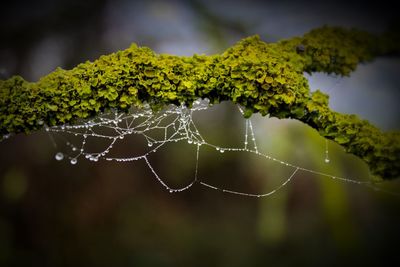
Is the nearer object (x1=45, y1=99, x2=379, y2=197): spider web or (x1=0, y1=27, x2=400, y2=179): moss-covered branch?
(x1=0, y1=27, x2=400, y2=179): moss-covered branch

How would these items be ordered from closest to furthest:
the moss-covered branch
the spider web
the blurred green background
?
1. the moss-covered branch
2. the spider web
3. the blurred green background

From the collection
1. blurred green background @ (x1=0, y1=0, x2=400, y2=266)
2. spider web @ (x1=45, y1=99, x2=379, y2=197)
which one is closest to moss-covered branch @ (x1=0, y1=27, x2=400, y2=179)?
spider web @ (x1=45, y1=99, x2=379, y2=197)

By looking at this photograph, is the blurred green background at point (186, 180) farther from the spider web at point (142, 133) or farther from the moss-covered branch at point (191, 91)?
the moss-covered branch at point (191, 91)

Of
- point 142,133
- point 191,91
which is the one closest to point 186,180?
point 142,133

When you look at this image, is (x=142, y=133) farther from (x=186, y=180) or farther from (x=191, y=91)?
(x=186, y=180)

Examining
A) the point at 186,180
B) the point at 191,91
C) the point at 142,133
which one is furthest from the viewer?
the point at 186,180

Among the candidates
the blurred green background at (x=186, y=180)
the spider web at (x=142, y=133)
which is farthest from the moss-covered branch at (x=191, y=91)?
the blurred green background at (x=186, y=180)

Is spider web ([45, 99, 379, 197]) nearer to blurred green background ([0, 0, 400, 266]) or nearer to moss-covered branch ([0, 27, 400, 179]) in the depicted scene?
moss-covered branch ([0, 27, 400, 179])
